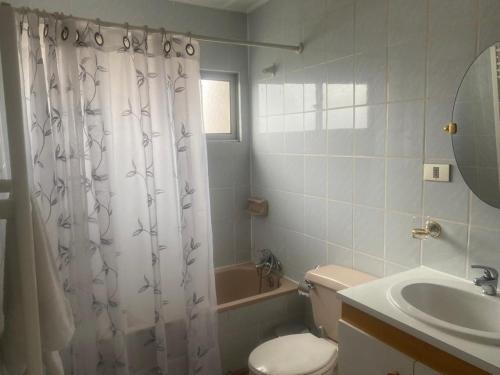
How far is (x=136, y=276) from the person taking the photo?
1.91m

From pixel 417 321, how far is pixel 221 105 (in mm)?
2092

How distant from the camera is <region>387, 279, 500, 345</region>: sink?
1298mm

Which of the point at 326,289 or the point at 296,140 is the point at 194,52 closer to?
the point at 296,140

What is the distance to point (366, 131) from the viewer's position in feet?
6.17

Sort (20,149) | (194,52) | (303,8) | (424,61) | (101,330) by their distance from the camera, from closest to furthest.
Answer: (20,149)
(424,61)
(101,330)
(194,52)
(303,8)

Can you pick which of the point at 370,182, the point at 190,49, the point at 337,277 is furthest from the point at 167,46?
the point at 337,277

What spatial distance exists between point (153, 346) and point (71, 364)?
0.41 metres

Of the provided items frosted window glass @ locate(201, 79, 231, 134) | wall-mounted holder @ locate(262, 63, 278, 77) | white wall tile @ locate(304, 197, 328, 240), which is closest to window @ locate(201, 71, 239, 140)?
frosted window glass @ locate(201, 79, 231, 134)

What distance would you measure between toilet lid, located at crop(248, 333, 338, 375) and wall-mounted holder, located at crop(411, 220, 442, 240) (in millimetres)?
672

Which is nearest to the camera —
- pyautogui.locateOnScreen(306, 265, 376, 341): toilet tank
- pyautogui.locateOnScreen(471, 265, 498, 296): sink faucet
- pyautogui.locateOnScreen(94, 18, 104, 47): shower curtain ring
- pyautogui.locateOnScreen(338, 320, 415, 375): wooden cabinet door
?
pyautogui.locateOnScreen(338, 320, 415, 375): wooden cabinet door

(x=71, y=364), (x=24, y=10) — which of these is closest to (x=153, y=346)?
(x=71, y=364)

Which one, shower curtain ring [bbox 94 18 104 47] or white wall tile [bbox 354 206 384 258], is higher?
shower curtain ring [bbox 94 18 104 47]

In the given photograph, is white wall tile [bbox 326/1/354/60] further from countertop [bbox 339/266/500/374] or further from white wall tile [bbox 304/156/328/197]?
countertop [bbox 339/266/500/374]

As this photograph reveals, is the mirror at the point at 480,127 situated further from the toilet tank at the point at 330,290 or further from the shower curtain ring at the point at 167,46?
the shower curtain ring at the point at 167,46
